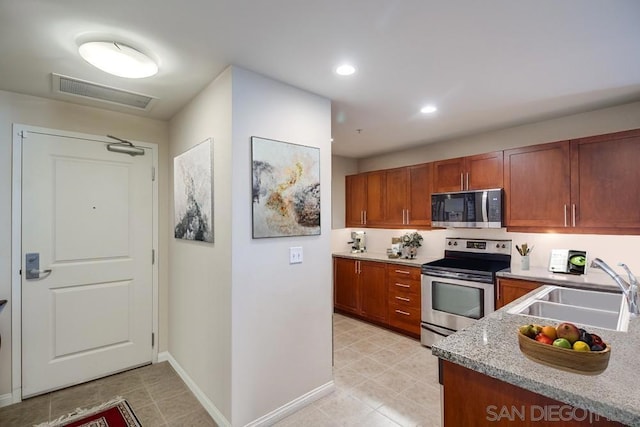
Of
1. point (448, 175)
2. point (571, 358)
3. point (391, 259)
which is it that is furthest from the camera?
point (391, 259)

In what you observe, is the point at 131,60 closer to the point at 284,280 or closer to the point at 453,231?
the point at 284,280

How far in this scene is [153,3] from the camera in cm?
141

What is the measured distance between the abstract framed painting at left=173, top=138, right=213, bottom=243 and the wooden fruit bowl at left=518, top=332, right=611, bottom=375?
1.96 m

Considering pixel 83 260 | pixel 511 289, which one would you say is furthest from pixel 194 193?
pixel 511 289

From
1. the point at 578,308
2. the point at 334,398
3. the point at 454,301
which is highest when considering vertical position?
the point at 578,308

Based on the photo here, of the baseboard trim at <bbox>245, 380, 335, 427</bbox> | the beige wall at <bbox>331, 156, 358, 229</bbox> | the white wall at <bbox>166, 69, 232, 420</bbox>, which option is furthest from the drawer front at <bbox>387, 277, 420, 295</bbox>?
the white wall at <bbox>166, 69, 232, 420</bbox>

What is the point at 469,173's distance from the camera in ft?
11.4

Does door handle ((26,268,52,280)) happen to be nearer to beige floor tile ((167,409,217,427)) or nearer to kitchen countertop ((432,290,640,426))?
beige floor tile ((167,409,217,427))

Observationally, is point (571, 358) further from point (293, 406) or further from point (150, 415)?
point (150, 415)

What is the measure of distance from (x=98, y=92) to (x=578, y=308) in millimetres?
3739

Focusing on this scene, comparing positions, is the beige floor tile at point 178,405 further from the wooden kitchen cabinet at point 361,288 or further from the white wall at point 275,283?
the wooden kitchen cabinet at point 361,288

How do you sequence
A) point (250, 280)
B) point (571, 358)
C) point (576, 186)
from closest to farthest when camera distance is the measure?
point (571, 358)
point (250, 280)
point (576, 186)

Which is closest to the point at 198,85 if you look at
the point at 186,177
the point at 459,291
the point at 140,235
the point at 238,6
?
the point at 186,177

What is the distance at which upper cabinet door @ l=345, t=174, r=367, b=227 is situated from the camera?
4707 millimetres
